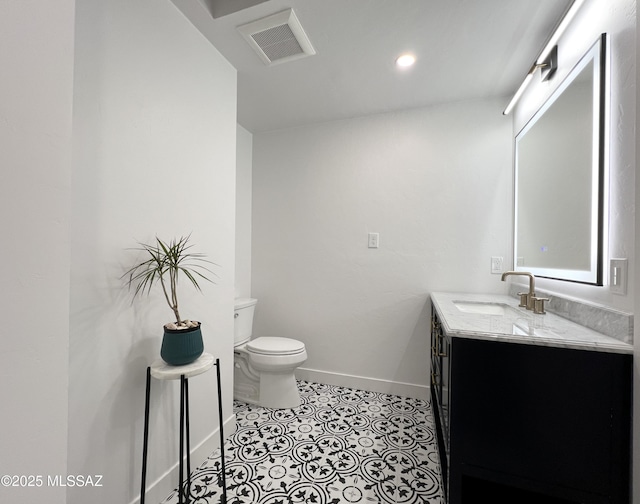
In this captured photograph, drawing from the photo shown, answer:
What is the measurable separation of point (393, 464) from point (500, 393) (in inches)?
33.5

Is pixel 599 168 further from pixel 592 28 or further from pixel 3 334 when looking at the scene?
pixel 3 334

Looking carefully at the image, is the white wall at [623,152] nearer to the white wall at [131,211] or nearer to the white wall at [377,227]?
the white wall at [377,227]

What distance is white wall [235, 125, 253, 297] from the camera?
264 cm

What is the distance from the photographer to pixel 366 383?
8.03 feet

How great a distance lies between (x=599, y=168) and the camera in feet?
3.79

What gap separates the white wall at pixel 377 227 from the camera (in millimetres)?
2203

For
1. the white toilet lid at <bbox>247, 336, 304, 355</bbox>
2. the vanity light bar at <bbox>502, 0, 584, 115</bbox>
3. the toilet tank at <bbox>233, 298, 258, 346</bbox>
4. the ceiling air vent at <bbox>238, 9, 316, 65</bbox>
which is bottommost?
the white toilet lid at <bbox>247, 336, 304, 355</bbox>

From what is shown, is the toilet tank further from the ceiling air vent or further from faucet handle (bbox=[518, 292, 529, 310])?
faucet handle (bbox=[518, 292, 529, 310])

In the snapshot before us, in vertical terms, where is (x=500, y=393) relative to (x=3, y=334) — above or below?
below

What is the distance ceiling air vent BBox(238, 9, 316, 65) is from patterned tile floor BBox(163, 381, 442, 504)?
230 centimetres

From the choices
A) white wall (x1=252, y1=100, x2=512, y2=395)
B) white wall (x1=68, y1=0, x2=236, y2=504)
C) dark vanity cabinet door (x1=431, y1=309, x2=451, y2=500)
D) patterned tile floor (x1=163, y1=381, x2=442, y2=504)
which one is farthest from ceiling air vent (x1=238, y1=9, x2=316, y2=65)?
patterned tile floor (x1=163, y1=381, x2=442, y2=504)

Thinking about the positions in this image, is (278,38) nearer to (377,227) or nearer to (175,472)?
(377,227)

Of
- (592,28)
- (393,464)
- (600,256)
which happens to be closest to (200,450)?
(393,464)

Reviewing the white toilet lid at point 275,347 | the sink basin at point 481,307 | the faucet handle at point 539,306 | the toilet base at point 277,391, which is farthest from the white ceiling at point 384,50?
the toilet base at point 277,391
